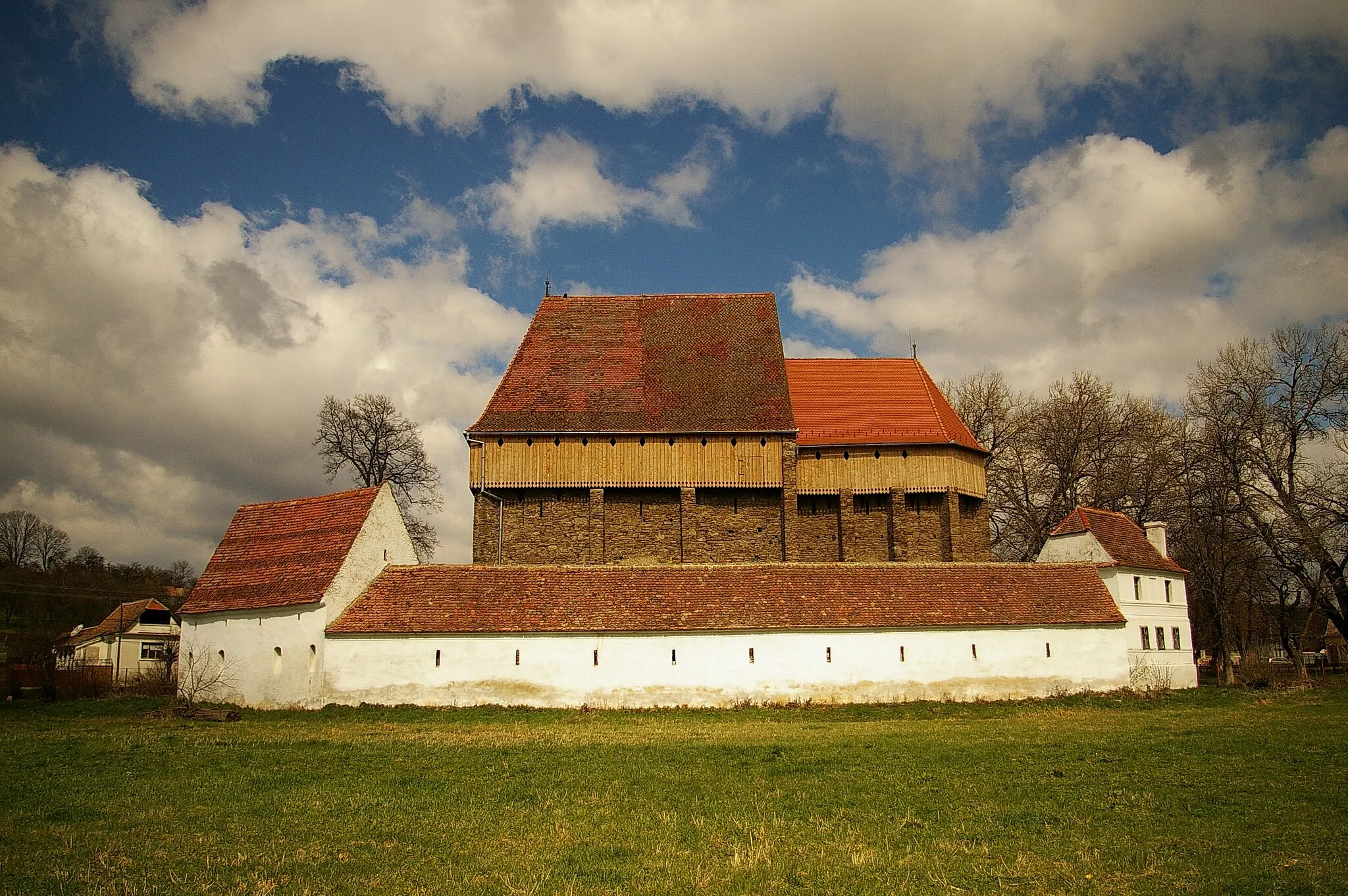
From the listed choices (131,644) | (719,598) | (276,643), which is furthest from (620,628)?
(131,644)

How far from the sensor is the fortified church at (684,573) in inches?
857

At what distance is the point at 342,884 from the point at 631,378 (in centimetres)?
2503

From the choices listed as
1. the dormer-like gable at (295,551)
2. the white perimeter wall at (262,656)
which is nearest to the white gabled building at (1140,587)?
the dormer-like gable at (295,551)

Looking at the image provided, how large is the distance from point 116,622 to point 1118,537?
42.1 m

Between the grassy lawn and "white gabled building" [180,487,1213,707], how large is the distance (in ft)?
13.3

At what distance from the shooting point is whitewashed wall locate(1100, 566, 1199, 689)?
24344 mm

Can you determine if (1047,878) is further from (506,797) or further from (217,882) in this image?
(217,882)

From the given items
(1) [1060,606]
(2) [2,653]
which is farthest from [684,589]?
(2) [2,653]

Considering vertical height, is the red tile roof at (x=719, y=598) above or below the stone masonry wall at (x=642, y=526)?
below

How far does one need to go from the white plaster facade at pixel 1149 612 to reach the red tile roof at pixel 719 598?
2.49 ft

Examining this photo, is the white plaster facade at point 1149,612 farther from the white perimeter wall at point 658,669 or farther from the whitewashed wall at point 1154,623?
the white perimeter wall at point 658,669

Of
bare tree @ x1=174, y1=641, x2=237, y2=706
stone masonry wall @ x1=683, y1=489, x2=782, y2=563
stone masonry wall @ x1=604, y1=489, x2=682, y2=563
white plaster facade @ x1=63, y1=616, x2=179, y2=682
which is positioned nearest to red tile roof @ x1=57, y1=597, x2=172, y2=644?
white plaster facade @ x1=63, y1=616, x2=179, y2=682

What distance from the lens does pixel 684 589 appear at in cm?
2320

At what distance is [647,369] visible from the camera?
105 feet
